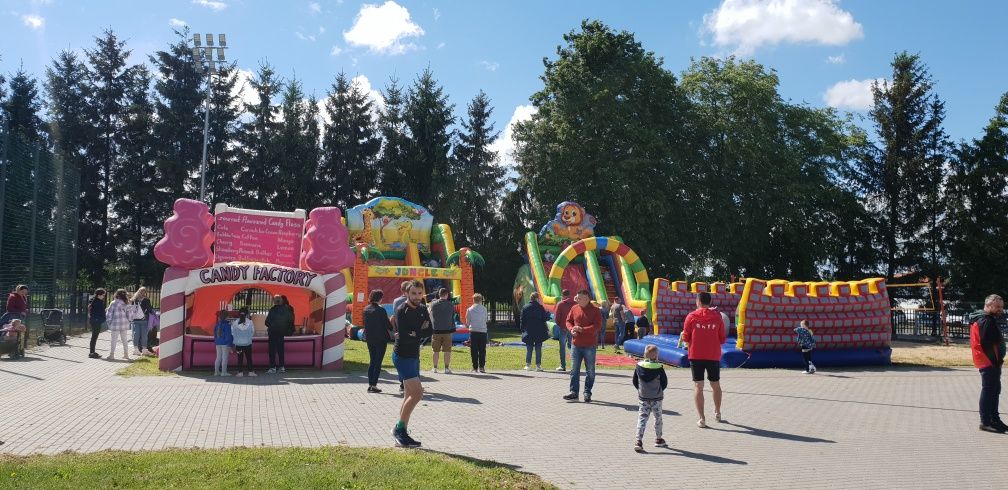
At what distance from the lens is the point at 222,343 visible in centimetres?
1323

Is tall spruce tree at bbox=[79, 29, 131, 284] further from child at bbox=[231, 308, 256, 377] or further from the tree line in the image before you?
child at bbox=[231, 308, 256, 377]

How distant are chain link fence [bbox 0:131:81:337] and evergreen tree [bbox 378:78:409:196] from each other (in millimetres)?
17769

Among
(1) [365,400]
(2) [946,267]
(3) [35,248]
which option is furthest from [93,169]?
(2) [946,267]

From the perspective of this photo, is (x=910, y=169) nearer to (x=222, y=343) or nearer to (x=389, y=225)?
(x=389, y=225)

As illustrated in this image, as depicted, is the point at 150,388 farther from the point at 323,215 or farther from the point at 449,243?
the point at 449,243

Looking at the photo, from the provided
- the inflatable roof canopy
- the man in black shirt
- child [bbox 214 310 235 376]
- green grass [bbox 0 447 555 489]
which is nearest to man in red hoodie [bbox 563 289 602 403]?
the man in black shirt

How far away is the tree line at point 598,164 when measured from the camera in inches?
1256

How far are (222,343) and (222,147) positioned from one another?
28.8 meters

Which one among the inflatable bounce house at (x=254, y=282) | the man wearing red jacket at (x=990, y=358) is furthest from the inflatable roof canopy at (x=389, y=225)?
the man wearing red jacket at (x=990, y=358)

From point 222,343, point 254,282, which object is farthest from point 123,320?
point 222,343

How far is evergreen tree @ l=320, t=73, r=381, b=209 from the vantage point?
131 ft

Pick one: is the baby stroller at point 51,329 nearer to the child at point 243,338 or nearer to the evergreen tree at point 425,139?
the child at point 243,338

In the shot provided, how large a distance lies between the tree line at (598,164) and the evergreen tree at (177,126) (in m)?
0.10

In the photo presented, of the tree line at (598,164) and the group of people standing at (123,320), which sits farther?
the tree line at (598,164)
